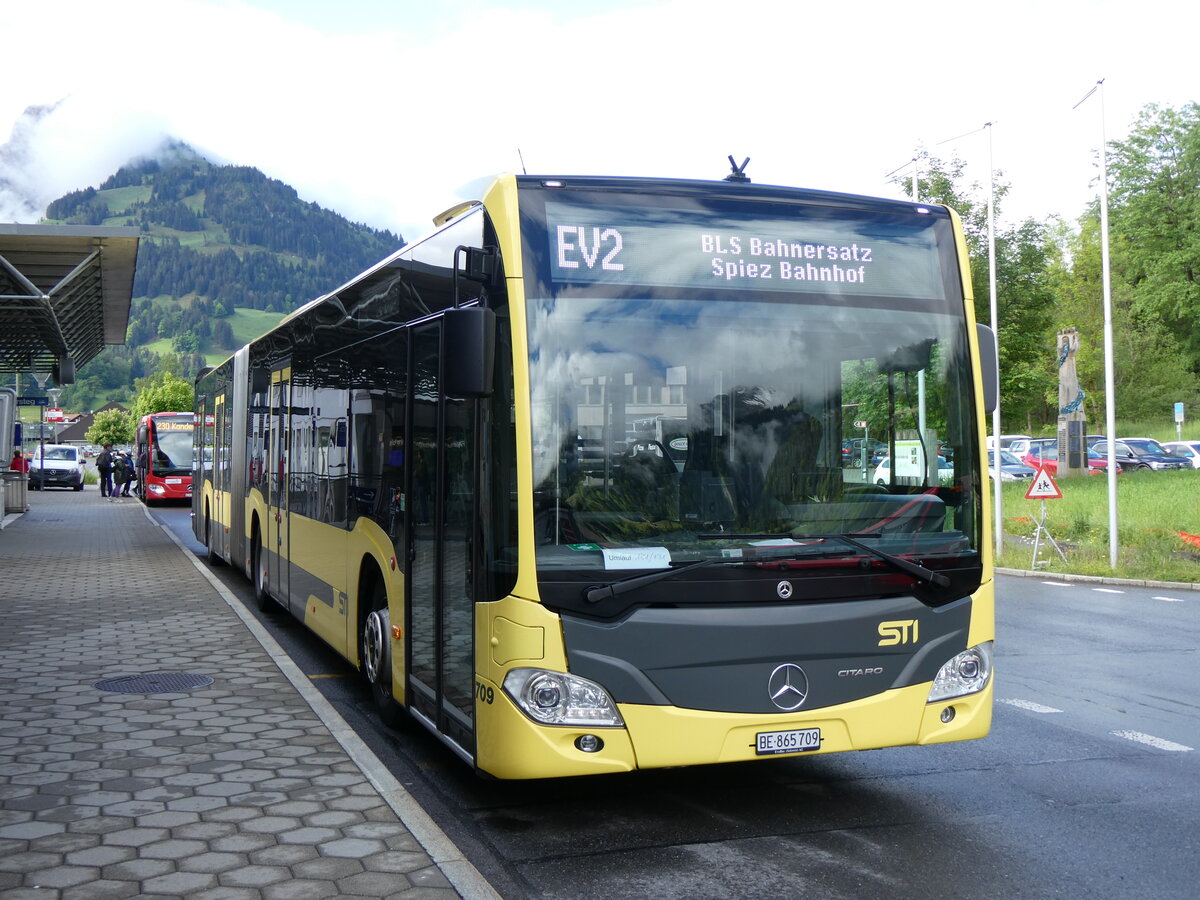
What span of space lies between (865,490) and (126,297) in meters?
20.2

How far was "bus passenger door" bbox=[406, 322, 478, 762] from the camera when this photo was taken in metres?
5.55

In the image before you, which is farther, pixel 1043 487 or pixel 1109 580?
pixel 1043 487

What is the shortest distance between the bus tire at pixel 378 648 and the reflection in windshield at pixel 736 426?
7.88ft

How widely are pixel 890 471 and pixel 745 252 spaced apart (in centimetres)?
123

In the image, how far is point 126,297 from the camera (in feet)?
74.8

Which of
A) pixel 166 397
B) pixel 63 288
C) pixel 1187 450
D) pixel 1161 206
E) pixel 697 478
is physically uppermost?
pixel 1161 206

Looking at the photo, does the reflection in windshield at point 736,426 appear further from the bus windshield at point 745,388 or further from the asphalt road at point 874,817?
the asphalt road at point 874,817

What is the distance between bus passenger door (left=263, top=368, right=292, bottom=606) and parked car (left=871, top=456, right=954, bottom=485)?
617 cm

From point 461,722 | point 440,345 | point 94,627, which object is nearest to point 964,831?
point 461,722

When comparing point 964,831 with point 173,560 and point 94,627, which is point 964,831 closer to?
point 94,627

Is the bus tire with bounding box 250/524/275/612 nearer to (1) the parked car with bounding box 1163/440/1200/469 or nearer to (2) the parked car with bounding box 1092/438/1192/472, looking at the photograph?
(2) the parked car with bounding box 1092/438/1192/472

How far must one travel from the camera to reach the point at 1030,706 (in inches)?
329

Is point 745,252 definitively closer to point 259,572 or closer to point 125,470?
point 259,572

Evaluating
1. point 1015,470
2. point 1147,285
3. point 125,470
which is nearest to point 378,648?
point 1015,470
